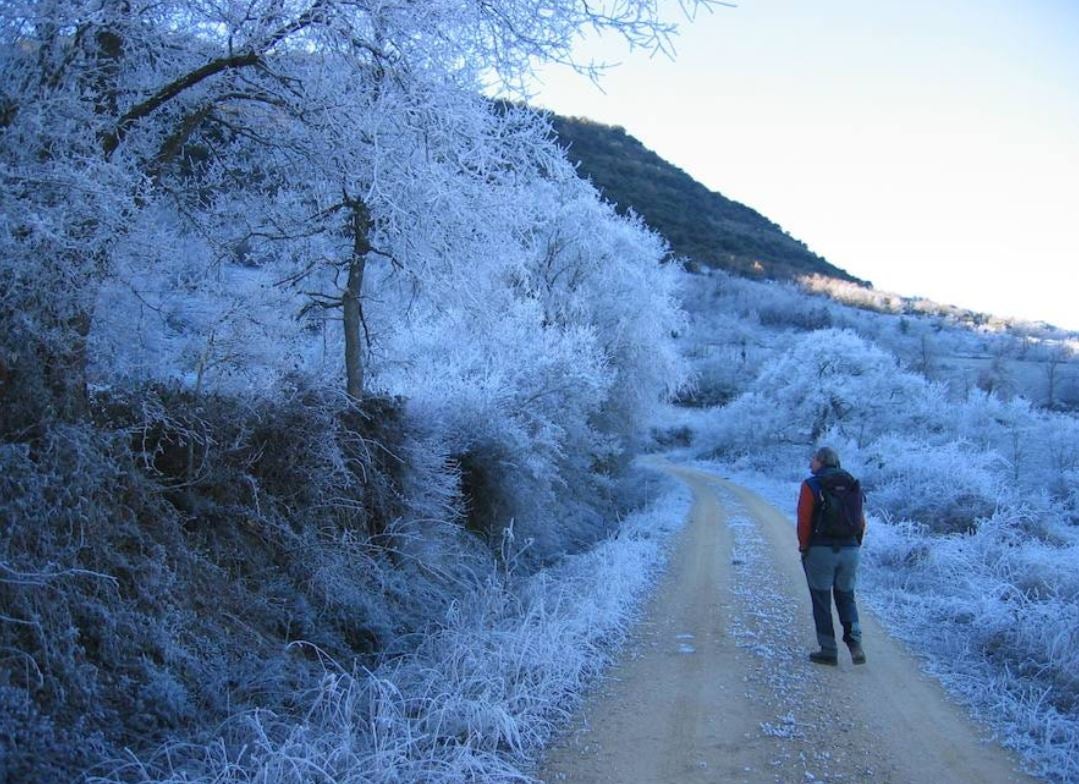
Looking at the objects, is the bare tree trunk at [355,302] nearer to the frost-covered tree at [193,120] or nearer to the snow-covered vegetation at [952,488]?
the frost-covered tree at [193,120]

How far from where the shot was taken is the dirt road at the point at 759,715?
469cm

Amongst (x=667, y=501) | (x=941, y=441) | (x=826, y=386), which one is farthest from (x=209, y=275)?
(x=826, y=386)

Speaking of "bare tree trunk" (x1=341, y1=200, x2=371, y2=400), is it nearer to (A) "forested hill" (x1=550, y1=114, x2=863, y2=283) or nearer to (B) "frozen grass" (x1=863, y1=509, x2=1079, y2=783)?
(B) "frozen grass" (x1=863, y1=509, x2=1079, y2=783)

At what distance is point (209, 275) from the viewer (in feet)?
28.5

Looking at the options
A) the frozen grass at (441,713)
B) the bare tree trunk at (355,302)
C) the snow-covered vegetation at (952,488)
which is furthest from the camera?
the bare tree trunk at (355,302)

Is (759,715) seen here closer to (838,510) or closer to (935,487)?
(838,510)

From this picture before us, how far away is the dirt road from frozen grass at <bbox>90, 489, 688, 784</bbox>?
281 millimetres

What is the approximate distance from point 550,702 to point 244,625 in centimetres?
216

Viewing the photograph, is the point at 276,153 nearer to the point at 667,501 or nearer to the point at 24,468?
the point at 24,468

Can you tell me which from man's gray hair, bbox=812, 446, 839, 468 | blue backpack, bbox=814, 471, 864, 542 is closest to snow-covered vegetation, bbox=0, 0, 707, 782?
blue backpack, bbox=814, 471, 864, 542

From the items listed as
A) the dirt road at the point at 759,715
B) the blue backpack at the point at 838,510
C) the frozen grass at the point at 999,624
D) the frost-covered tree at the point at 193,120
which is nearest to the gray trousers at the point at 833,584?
the blue backpack at the point at 838,510

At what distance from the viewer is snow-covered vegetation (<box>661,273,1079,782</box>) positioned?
20.8 ft

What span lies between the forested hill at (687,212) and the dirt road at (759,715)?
40.2 metres

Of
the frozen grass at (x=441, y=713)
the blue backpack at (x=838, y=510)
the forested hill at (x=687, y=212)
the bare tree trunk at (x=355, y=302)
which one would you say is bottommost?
the frozen grass at (x=441, y=713)
